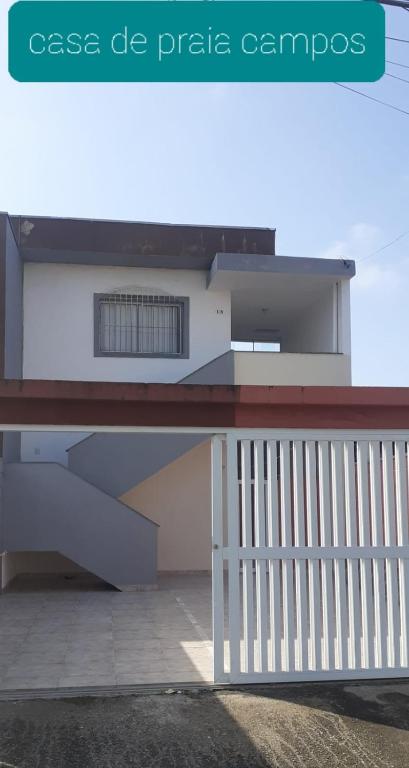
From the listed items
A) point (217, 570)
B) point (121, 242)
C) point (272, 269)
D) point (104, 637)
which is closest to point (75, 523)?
point (104, 637)

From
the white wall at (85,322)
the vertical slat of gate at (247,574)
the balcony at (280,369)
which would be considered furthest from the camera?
the white wall at (85,322)

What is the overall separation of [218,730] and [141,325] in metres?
10.3

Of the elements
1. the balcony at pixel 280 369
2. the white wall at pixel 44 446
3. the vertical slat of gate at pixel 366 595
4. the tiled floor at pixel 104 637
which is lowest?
the tiled floor at pixel 104 637

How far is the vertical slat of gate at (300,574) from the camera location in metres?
7.08

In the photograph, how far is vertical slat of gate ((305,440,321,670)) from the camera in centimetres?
711

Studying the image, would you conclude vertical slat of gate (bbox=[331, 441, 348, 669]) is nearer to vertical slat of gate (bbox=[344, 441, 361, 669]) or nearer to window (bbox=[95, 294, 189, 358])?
vertical slat of gate (bbox=[344, 441, 361, 669])

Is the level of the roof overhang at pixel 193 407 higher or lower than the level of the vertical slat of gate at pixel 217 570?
higher

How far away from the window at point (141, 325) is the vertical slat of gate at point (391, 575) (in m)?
8.12

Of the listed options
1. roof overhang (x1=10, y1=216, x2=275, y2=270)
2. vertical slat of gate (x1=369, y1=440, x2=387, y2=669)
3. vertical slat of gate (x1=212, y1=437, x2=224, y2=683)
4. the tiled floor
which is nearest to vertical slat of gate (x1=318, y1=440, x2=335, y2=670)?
vertical slat of gate (x1=369, y1=440, x2=387, y2=669)

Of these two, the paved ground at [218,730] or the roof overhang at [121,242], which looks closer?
the paved ground at [218,730]

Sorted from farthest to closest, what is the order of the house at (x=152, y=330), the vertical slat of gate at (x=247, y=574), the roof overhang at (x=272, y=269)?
the roof overhang at (x=272, y=269) < the house at (x=152, y=330) < the vertical slat of gate at (x=247, y=574)

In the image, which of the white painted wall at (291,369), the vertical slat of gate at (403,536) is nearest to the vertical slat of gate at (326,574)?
the vertical slat of gate at (403,536)

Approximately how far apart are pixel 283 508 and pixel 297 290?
8863 mm

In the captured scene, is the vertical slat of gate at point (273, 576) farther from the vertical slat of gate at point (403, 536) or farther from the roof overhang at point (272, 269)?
the roof overhang at point (272, 269)
